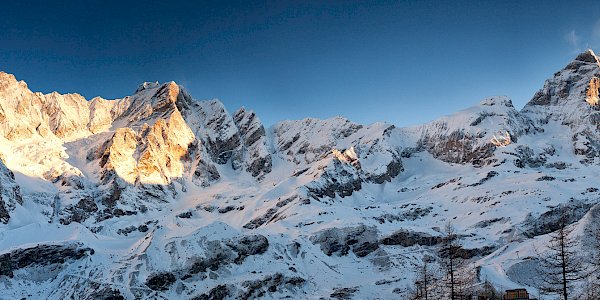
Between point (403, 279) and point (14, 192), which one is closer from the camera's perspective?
point (403, 279)

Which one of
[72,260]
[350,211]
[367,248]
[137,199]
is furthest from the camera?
[137,199]

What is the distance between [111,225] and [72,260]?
60651mm

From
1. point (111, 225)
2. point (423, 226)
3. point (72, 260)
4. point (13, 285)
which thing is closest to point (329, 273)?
point (423, 226)

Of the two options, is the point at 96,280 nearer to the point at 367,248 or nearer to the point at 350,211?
the point at 367,248

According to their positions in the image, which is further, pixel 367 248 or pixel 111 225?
pixel 111 225

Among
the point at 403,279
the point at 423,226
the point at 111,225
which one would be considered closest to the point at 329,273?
the point at 403,279

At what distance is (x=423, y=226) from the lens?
15912 centimetres

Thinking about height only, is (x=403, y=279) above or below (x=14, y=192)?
below

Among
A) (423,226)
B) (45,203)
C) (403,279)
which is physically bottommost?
(403,279)

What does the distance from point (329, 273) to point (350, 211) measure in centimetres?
5144

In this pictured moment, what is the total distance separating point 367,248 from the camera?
143 m

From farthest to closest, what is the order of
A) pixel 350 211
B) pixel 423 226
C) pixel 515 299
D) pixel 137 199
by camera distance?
pixel 137 199 → pixel 350 211 → pixel 423 226 → pixel 515 299

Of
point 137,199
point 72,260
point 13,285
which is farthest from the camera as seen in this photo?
point 137,199

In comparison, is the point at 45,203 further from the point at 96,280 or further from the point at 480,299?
the point at 480,299
